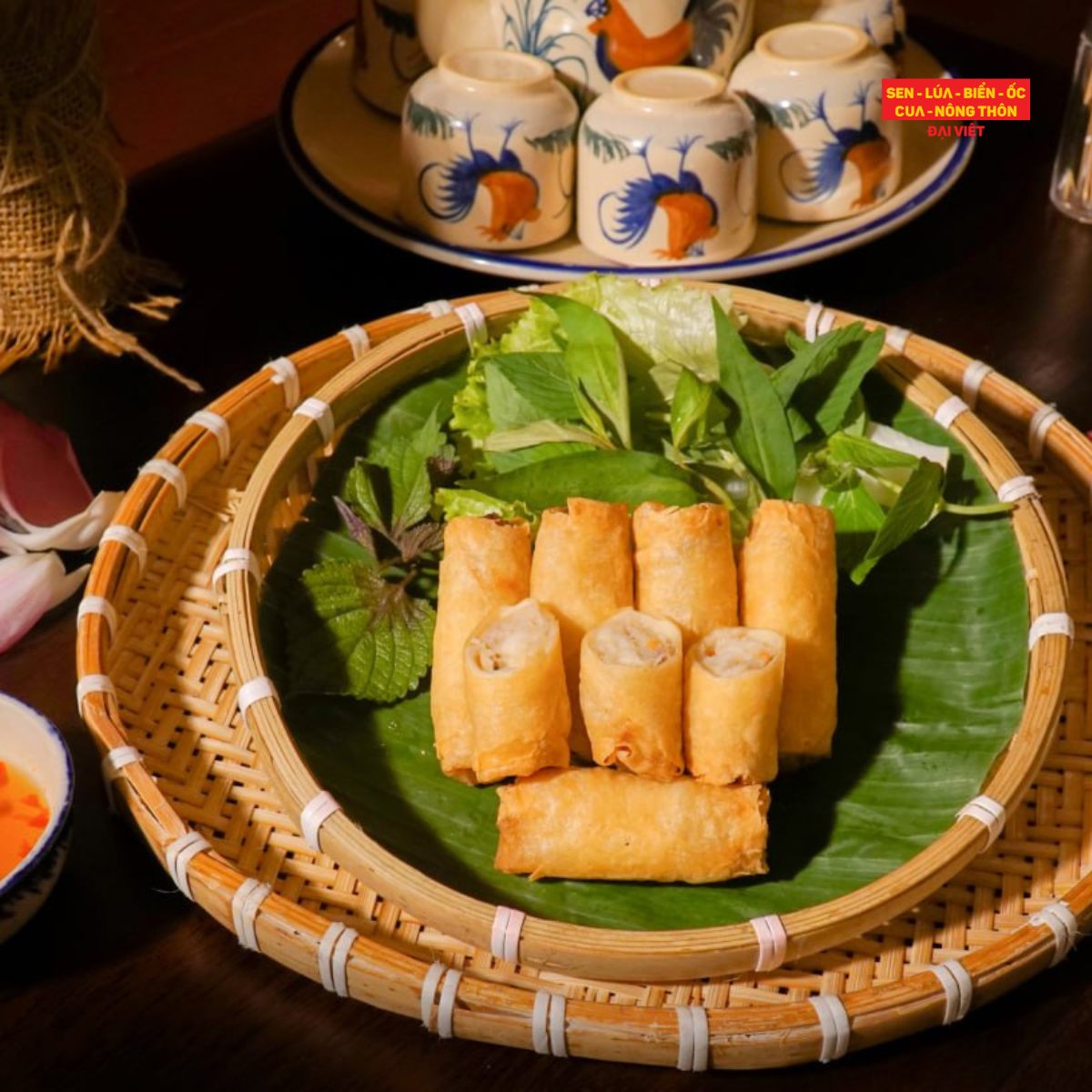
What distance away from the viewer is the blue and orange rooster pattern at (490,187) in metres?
2.08

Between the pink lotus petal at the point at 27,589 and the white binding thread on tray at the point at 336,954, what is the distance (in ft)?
2.10

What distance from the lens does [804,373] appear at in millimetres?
1666

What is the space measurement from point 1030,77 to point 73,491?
2157 millimetres

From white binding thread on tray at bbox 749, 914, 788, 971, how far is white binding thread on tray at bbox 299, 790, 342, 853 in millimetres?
394

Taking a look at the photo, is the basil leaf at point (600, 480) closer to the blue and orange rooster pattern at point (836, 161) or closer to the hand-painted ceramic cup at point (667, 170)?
the hand-painted ceramic cup at point (667, 170)

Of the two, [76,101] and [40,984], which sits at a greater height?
[76,101]

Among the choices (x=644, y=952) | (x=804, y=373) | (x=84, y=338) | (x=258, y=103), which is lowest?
(x=258, y=103)

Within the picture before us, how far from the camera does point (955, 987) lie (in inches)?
46.1

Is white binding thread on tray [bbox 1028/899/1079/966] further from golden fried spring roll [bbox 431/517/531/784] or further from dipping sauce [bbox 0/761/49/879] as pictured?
dipping sauce [bbox 0/761/49/879]

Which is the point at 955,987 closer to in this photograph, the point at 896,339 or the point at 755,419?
the point at 755,419

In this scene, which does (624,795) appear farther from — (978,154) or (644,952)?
(978,154)

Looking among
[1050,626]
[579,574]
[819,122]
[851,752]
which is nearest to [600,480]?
[579,574]

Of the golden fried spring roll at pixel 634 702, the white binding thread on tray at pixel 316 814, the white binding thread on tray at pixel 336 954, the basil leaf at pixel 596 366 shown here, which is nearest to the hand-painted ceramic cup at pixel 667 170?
the basil leaf at pixel 596 366

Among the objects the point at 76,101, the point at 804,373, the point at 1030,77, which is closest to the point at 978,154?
the point at 1030,77
